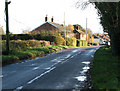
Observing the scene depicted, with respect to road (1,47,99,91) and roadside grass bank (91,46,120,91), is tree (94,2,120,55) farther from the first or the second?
road (1,47,99,91)

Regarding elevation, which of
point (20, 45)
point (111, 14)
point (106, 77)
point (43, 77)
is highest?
point (111, 14)

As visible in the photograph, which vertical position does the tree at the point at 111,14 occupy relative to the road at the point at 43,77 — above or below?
above

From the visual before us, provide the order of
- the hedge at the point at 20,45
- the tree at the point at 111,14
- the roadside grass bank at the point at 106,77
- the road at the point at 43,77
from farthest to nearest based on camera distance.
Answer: the hedge at the point at 20,45 → the tree at the point at 111,14 → the road at the point at 43,77 → the roadside grass bank at the point at 106,77

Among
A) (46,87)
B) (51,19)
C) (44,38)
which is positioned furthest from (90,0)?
(51,19)

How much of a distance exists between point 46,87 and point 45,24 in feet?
188

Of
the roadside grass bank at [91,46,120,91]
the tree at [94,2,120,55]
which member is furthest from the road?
the tree at [94,2,120,55]

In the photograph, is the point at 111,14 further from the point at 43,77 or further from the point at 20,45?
the point at 20,45

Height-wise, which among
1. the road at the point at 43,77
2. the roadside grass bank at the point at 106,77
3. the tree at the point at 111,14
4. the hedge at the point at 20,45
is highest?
the tree at the point at 111,14

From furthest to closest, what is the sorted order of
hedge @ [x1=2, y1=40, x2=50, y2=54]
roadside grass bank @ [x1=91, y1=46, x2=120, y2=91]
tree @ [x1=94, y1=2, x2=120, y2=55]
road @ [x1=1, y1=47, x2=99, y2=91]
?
hedge @ [x1=2, y1=40, x2=50, y2=54] → tree @ [x1=94, y1=2, x2=120, y2=55] → road @ [x1=1, y1=47, x2=99, y2=91] → roadside grass bank @ [x1=91, y1=46, x2=120, y2=91]

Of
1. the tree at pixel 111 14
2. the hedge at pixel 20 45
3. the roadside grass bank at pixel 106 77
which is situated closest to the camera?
the roadside grass bank at pixel 106 77

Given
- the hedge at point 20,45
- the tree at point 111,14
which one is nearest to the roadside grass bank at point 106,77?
the tree at point 111,14

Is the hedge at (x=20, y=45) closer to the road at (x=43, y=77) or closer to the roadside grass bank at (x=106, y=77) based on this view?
the road at (x=43, y=77)

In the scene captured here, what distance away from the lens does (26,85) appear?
817 centimetres

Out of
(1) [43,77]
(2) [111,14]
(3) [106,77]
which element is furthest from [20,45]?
(3) [106,77]
